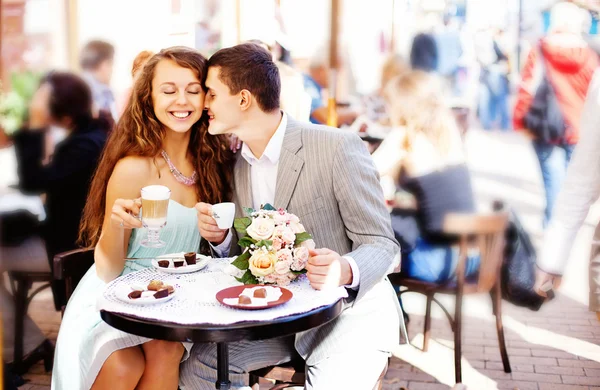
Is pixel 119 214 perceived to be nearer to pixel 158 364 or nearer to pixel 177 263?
pixel 177 263

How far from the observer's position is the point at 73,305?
2.87m

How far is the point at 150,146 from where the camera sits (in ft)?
9.79

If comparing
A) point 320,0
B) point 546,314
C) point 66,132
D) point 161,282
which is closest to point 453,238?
point 546,314

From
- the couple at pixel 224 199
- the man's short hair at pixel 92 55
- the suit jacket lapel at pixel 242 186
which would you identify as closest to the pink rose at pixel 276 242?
the couple at pixel 224 199

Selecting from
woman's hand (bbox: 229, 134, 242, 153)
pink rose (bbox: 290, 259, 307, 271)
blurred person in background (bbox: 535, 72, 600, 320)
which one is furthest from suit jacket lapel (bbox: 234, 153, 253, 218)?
blurred person in background (bbox: 535, 72, 600, 320)

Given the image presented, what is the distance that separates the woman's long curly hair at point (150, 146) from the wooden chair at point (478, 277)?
53.2 inches

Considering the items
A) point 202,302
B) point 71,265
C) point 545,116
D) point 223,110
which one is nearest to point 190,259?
point 202,302

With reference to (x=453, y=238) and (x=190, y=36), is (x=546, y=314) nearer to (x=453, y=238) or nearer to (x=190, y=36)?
(x=453, y=238)

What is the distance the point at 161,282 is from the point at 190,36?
254 centimetres

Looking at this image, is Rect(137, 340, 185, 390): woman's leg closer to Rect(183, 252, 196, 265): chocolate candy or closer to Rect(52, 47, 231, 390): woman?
Rect(52, 47, 231, 390): woman

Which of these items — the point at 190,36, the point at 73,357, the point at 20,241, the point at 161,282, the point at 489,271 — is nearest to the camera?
the point at 161,282

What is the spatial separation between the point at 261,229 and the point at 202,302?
1.01 ft

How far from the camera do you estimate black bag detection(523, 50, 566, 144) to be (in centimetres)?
378

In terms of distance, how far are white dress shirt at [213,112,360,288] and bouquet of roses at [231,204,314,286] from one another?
450mm
